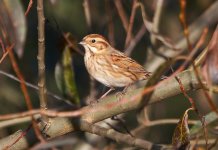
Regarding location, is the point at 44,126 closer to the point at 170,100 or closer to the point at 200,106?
the point at 200,106

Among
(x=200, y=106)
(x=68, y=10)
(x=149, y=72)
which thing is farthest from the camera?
(x=68, y=10)

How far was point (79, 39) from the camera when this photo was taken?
7340mm

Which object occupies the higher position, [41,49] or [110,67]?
[110,67]

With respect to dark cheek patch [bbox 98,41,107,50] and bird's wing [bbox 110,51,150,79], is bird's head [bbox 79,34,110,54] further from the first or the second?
bird's wing [bbox 110,51,150,79]

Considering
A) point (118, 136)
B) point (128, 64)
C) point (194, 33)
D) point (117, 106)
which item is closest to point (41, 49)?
point (117, 106)

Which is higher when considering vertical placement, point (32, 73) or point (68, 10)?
point (68, 10)

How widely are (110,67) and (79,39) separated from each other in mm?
2308

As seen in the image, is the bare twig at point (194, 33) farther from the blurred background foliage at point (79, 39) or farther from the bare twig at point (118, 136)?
the bare twig at point (118, 136)

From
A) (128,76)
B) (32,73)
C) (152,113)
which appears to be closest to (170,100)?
(152,113)

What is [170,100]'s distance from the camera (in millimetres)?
7773

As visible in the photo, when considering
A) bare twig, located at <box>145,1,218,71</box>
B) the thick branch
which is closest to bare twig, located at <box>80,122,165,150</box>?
the thick branch

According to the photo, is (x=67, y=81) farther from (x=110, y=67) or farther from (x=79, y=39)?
(x=79, y=39)

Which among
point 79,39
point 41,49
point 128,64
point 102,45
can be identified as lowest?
point 41,49

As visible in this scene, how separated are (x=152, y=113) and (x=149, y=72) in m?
2.39
